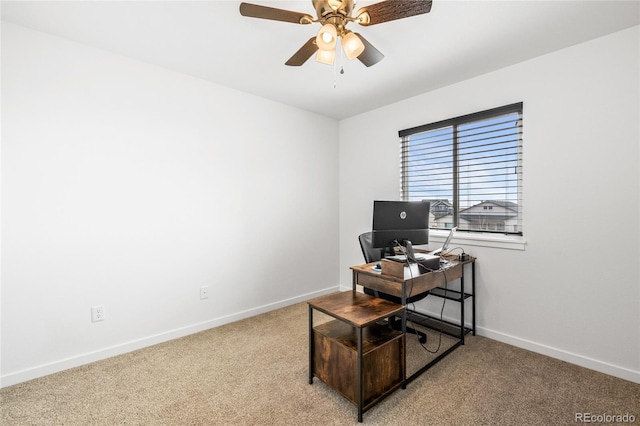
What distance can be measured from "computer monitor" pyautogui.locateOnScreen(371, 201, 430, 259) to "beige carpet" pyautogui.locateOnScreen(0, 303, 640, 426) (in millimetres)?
952

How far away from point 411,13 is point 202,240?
2512 millimetres

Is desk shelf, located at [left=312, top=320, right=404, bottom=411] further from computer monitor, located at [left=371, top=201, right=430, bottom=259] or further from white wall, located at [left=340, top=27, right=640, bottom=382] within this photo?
white wall, located at [left=340, top=27, right=640, bottom=382]

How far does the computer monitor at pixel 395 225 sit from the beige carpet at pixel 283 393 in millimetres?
952

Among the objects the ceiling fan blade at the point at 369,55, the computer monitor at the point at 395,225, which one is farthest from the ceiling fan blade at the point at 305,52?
the computer monitor at the point at 395,225

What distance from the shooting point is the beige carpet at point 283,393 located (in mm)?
1731

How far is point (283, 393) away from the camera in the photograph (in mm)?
1957

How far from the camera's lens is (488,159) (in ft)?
9.13

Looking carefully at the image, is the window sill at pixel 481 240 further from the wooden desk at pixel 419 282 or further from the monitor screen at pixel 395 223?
the monitor screen at pixel 395 223

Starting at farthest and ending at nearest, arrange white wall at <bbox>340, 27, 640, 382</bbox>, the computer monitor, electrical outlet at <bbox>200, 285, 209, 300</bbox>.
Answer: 1. electrical outlet at <bbox>200, 285, 209, 300</bbox>
2. the computer monitor
3. white wall at <bbox>340, 27, 640, 382</bbox>

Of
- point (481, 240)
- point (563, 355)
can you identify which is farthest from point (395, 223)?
point (563, 355)

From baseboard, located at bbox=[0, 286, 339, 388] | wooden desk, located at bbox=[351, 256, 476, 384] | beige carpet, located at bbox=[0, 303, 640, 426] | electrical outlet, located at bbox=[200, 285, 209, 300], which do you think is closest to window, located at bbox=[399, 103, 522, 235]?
wooden desk, located at bbox=[351, 256, 476, 384]

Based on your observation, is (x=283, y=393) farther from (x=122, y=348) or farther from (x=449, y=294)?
(x=449, y=294)

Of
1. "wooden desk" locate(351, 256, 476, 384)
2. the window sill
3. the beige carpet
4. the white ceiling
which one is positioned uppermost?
the white ceiling

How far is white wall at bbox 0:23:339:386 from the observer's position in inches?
81.6
